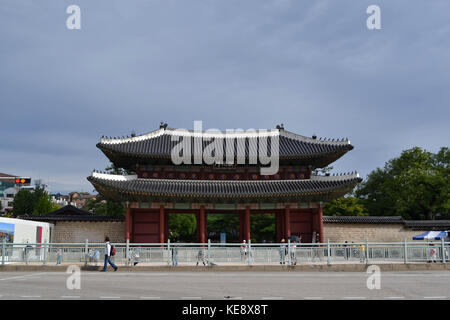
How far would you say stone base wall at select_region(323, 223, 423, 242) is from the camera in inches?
1201

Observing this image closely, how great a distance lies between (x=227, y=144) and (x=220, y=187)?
17.1ft

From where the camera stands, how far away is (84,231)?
2903 cm

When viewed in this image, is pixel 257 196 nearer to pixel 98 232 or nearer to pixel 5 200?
pixel 98 232

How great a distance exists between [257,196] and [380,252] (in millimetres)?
9623

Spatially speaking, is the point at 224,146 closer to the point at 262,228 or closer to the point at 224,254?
the point at 224,254

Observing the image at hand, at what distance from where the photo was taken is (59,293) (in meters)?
11.4

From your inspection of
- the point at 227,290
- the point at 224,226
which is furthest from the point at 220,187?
the point at 224,226

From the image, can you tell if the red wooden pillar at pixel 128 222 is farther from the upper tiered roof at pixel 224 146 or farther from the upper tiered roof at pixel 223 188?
the upper tiered roof at pixel 224 146

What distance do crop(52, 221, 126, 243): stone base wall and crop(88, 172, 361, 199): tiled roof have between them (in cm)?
272

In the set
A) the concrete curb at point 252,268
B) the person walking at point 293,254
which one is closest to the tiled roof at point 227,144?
the person walking at point 293,254

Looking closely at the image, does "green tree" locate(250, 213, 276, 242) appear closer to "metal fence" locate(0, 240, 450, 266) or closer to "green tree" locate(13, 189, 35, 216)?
"metal fence" locate(0, 240, 450, 266)

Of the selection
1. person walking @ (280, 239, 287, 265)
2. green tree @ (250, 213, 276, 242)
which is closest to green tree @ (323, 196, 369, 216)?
green tree @ (250, 213, 276, 242)

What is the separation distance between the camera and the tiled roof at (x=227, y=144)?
29625 millimetres

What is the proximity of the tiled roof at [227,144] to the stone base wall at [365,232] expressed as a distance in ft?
18.2
